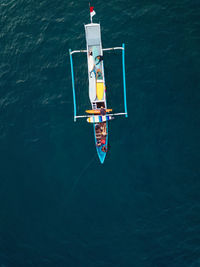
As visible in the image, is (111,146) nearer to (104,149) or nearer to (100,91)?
(104,149)

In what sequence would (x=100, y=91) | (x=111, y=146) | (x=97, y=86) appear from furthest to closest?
(x=111, y=146) < (x=97, y=86) < (x=100, y=91)

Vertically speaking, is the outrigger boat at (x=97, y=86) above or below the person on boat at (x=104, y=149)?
above

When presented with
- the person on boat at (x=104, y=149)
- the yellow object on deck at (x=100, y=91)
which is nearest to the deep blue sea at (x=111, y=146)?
the person on boat at (x=104, y=149)

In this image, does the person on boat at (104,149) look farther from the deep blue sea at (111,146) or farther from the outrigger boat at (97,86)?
the deep blue sea at (111,146)

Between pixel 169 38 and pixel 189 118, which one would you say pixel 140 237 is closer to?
pixel 189 118

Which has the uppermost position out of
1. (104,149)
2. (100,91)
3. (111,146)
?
(100,91)

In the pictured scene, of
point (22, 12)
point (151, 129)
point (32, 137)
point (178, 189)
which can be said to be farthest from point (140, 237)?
point (22, 12)

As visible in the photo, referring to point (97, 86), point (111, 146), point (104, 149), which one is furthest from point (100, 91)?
point (104, 149)

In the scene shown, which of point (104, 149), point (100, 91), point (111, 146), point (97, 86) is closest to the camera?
point (104, 149)
